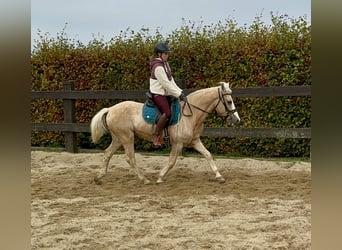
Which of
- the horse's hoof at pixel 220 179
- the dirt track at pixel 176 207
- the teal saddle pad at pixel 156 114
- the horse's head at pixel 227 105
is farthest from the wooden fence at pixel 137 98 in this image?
the teal saddle pad at pixel 156 114

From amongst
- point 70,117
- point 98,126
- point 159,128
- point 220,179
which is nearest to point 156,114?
point 159,128

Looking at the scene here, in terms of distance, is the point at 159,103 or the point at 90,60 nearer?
the point at 159,103

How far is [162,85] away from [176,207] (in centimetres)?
137

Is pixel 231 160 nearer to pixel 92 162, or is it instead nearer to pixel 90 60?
pixel 92 162

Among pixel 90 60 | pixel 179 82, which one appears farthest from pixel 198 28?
pixel 90 60

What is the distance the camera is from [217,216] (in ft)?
11.7

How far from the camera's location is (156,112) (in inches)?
193

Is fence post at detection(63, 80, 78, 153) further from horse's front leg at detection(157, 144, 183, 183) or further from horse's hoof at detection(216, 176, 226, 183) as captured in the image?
horse's hoof at detection(216, 176, 226, 183)

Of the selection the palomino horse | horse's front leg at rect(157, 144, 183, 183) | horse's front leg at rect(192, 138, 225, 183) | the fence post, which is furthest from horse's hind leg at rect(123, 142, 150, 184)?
the fence post

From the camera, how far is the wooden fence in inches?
224

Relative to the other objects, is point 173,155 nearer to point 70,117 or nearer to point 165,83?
point 165,83

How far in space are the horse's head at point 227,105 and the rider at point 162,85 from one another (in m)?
0.41
